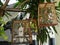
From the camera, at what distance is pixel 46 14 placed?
3.87ft

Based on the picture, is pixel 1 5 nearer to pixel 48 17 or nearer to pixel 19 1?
pixel 19 1

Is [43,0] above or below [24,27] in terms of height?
above

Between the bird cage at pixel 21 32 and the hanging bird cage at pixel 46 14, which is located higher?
the hanging bird cage at pixel 46 14

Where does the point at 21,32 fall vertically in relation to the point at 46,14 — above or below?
below

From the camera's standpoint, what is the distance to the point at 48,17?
3.85ft

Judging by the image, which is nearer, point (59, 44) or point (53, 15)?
point (53, 15)

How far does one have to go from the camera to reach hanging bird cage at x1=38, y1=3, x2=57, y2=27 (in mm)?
1162

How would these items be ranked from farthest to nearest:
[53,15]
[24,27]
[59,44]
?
1. [59,44]
2. [24,27]
3. [53,15]

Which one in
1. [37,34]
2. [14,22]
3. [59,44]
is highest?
[14,22]

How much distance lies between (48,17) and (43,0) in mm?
134

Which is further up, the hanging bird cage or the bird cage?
the hanging bird cage

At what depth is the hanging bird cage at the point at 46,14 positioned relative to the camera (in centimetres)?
116

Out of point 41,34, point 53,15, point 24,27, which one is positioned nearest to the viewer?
point 53,15

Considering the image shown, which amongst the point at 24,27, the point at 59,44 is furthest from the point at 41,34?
the point at 59,44
